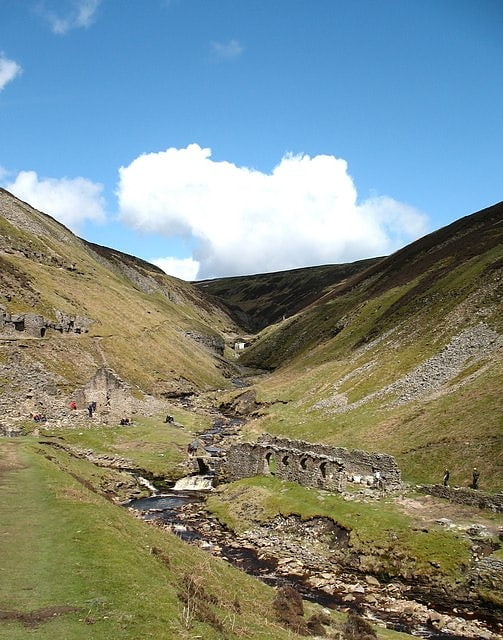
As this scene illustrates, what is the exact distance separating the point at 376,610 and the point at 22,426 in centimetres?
5612

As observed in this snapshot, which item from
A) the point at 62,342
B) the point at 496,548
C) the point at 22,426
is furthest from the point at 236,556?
the point at 62,342

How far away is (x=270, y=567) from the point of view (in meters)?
37.6

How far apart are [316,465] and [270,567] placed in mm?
14216

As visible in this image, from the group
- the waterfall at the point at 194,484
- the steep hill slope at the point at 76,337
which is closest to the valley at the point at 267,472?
the steep hill slope at the point at 76,337

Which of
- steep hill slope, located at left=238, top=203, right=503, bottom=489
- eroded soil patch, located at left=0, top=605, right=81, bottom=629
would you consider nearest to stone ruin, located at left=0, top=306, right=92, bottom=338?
steep hill slope, located at left=238, top=203, right=503, bottom=489

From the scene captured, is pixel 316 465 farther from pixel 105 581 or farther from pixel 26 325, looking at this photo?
pixel 26 325

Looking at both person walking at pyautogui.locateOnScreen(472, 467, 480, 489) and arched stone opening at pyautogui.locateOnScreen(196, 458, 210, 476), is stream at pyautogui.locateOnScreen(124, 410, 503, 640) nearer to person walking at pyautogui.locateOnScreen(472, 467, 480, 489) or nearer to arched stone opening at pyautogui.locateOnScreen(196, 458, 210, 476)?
arched stone opening at pyautogui.locateOnScreen(196, 458, 210, 476)

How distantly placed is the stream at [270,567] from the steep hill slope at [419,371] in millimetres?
16662

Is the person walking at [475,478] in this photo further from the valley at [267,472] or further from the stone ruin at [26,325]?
the stone ruin at [26,325]

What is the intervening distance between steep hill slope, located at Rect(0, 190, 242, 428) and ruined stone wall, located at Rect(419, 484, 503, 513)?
188ft

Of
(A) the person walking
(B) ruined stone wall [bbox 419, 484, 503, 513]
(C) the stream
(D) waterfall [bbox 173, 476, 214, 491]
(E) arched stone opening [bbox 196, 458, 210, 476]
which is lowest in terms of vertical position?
(C) the stream

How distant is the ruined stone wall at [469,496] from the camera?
38.7 m

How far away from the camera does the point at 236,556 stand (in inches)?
1560

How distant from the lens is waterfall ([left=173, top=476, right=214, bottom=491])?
5806 cm
